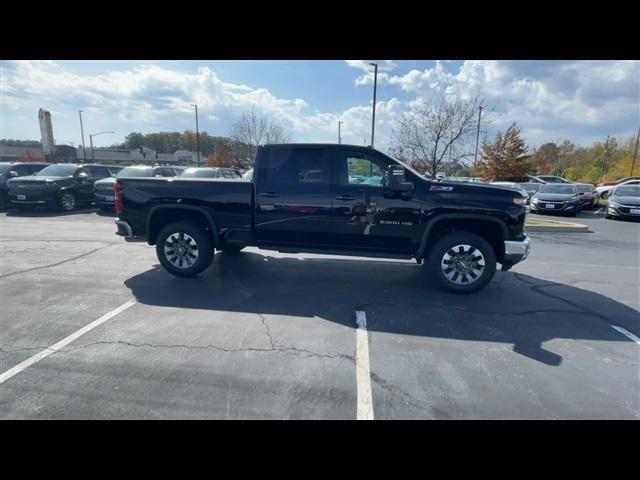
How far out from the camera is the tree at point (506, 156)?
28.4 metres

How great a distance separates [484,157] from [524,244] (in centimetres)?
2812

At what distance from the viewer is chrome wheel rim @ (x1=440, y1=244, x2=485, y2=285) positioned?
4832mm

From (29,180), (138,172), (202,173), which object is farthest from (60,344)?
(29,180)

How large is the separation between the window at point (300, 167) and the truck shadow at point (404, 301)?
1617 millimetres

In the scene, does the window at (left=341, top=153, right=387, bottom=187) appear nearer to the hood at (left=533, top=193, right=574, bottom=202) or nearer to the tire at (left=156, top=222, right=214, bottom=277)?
the tire at (left=156, top=222, right=214, bottom=277)

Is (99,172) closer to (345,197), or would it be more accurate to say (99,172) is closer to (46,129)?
(345,197)

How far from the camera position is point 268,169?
5199 millimetres

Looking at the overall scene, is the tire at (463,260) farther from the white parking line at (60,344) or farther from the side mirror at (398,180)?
the white parking line at (60,344)

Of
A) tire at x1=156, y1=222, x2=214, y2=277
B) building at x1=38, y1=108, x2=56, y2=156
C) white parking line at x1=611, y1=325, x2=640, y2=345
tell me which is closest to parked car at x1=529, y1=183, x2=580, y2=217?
white parking line at x1=611, y1=325, x2=640, y2=345

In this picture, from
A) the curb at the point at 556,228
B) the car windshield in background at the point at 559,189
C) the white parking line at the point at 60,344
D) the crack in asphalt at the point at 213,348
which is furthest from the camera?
the car windshield in background at the point at 559,189

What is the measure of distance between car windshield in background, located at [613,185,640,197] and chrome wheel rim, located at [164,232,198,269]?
1813 centimetres

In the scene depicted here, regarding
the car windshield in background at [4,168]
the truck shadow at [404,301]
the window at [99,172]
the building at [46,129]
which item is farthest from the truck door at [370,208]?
the building at [46,129]

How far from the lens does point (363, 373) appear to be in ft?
9.71
